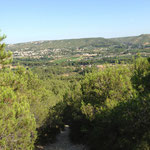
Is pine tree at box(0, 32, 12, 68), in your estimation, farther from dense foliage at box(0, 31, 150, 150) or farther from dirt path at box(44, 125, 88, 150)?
dirt path at box(44, 125, 88, 150)

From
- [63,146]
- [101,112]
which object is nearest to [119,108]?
[101,112]

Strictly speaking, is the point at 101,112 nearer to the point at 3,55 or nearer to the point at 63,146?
the point at 63,146

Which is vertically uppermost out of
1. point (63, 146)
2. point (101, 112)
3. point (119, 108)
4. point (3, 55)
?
point (3, 55)

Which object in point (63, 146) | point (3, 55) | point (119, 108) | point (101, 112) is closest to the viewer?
point (119, 108)

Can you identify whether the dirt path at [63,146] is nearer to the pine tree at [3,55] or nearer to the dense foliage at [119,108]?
the dense foliage at [119,108]

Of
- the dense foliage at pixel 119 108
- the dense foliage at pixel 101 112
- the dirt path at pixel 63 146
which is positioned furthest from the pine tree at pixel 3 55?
the dirt path at pixel 63 146

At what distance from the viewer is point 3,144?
1005 centimetres

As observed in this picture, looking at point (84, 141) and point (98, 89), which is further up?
point (98, 89)

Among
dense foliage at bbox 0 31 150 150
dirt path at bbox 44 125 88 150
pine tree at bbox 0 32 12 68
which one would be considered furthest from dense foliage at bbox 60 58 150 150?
pine tree at bbox 0 32 12 68

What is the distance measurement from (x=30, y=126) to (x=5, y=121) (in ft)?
7.58

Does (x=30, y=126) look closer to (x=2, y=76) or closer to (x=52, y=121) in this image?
(x=52, y=121)

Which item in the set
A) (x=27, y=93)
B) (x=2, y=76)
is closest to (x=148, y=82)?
(x=27, y=93)

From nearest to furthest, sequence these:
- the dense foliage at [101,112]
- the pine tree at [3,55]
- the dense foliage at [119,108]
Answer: the dense foliage at [119,108] → the dense foliage at [101,112] → the pine tree at [3,55]

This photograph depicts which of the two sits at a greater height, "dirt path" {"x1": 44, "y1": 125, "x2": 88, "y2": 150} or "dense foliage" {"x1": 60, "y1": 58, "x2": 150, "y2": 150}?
"dense foliage" {"x1": 60, "y1": 58, "x2": 150, "y2": 150}
